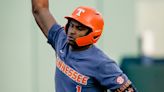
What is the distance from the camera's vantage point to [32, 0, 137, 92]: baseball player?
4.84m

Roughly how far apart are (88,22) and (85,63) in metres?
0.26

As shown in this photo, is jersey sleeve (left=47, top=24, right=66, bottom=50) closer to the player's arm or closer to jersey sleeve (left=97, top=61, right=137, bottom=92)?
the player's arm

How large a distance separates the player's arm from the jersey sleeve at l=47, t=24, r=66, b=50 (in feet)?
0.19

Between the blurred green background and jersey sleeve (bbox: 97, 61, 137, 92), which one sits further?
the blurred green background

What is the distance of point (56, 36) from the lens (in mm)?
5254

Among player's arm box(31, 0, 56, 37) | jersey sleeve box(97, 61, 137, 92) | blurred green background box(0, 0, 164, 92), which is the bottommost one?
blurred green background box(0, 0, 164, 92)

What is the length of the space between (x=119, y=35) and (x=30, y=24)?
167 cm

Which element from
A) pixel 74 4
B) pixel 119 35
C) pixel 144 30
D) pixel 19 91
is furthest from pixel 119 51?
pixel 144 30

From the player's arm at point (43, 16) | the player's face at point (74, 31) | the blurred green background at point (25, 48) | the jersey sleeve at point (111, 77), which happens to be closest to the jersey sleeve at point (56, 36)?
the player's arm at point (43, 16)

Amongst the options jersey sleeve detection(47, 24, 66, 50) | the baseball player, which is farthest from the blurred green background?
the baseball player

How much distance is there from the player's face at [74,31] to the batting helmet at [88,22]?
31 mm

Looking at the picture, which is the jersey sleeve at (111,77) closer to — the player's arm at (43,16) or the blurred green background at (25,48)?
the player's arm at (43,16)

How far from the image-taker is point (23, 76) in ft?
27.7

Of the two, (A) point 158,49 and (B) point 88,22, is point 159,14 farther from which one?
(B) point 88,22
